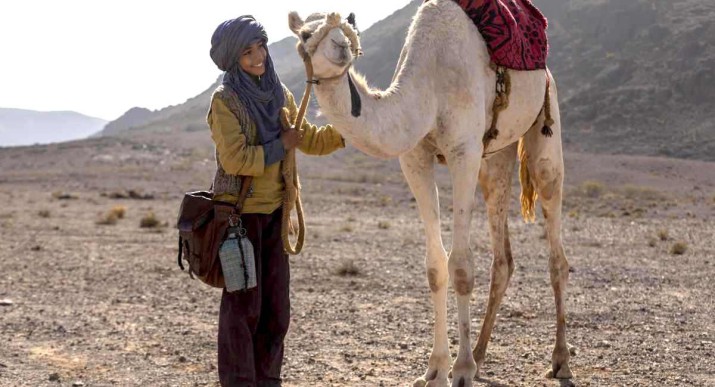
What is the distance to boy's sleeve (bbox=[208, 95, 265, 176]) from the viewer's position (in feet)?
16.2

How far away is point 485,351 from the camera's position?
705cm

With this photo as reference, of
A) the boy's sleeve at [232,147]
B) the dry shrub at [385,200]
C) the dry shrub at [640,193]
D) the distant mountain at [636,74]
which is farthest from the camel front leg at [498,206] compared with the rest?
the distant mountain at [636,74]

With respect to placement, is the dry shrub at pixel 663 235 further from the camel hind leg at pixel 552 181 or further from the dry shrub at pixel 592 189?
the dry shrub at pixel 592 189

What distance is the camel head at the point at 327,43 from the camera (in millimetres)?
4867

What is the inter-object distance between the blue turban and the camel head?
0.88 ft

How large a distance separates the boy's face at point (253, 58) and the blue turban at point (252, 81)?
0.09 feet

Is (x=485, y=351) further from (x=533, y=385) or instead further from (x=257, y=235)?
(x=257, y=235)

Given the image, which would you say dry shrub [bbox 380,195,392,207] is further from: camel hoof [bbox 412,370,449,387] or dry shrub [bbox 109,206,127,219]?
camel hoof [bbox 412,370,449,387]

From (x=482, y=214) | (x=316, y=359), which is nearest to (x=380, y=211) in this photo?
(x=482, y=214)

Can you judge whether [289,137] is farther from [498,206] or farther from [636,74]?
[636,74]

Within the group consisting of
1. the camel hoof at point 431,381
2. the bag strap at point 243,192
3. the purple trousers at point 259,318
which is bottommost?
the camel hoof at point 431,381

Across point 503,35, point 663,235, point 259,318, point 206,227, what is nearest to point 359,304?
point 503,35

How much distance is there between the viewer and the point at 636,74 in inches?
2467

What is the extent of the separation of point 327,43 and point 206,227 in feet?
4.11
